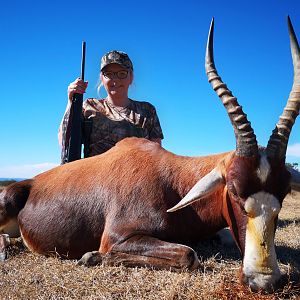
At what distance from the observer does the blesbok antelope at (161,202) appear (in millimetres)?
4136

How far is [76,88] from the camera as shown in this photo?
7.92 metres

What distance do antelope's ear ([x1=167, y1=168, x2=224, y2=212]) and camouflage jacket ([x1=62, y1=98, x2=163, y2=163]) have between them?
397 cm

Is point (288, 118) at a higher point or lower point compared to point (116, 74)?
lower

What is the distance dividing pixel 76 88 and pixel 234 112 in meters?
4.01

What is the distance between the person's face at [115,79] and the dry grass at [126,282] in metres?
4.28

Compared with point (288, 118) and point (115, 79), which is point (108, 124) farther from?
point (288, 118)

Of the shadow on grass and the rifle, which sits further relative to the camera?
the shadow on grass

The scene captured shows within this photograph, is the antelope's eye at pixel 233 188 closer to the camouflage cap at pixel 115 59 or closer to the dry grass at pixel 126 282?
the dry grass at pixel 126 282

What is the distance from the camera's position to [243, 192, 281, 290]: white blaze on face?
3.87 metres

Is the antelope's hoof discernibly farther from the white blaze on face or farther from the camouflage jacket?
the camouflage jacket

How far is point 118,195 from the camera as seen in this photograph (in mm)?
5504

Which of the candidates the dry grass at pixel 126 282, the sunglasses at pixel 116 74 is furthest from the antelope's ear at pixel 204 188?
the sunglasses at pixel 116 74

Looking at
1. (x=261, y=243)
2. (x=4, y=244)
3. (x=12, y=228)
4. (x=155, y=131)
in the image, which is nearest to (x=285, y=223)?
(x=155, y=131)

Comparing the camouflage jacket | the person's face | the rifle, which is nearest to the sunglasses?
the person's face
